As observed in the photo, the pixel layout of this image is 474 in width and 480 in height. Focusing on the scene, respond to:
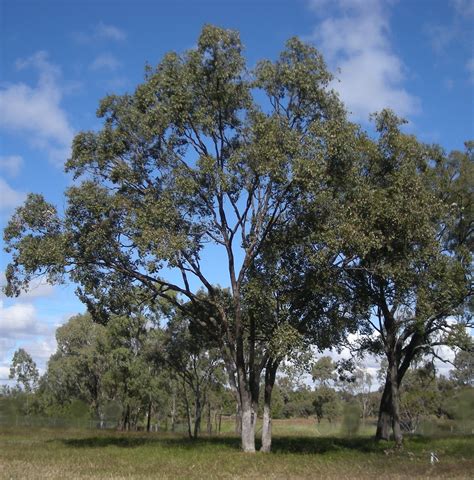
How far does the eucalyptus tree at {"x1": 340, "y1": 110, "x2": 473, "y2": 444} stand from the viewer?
23.8m

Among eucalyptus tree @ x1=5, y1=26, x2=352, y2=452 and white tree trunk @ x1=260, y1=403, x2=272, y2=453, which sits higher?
eucalyptus tree @ x1=5, y1=26, x2=352, y2=452

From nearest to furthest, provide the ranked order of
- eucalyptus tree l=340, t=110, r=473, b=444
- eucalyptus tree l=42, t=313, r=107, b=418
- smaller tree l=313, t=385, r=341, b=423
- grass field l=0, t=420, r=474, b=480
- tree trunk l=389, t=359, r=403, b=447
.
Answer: grass field l=0, t=420, r=474, b=480, eucalyptus tree l=340, t=110, r=473, b=444, tree trunk l=389, t=359, r=403, b=447, eucalyptus tree l=42, t=313, r=107, b=418, smaller tree l=313, t=385, r=341, b=423

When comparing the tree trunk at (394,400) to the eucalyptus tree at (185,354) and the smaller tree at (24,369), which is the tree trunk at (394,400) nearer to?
the eucalyptus tree at (185,354)

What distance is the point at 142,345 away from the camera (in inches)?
2151

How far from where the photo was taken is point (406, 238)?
2434cm

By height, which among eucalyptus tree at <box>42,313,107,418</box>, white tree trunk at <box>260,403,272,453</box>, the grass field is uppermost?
eucalyptus tree at <box>42,313,107,418</box>

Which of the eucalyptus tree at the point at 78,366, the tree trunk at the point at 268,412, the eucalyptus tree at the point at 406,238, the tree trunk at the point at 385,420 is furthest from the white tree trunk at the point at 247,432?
the eucalyptus tree at the point at 78,366

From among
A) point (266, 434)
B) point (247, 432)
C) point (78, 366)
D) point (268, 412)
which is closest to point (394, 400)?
point (268, 412)

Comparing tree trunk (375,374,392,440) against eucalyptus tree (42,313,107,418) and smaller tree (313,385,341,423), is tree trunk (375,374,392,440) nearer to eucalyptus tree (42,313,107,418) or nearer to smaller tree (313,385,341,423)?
eucalyptus tree (42,313,107,418)

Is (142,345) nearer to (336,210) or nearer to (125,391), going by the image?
(125,391)

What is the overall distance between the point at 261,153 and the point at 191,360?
105 feet

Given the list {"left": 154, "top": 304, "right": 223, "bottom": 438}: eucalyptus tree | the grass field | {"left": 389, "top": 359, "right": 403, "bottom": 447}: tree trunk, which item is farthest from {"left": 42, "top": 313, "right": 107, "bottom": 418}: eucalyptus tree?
the grass field

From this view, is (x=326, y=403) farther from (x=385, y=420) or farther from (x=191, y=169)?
(x=191, y=169)

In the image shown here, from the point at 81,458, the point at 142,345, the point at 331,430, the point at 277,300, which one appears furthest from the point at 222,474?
the point at 331,430
